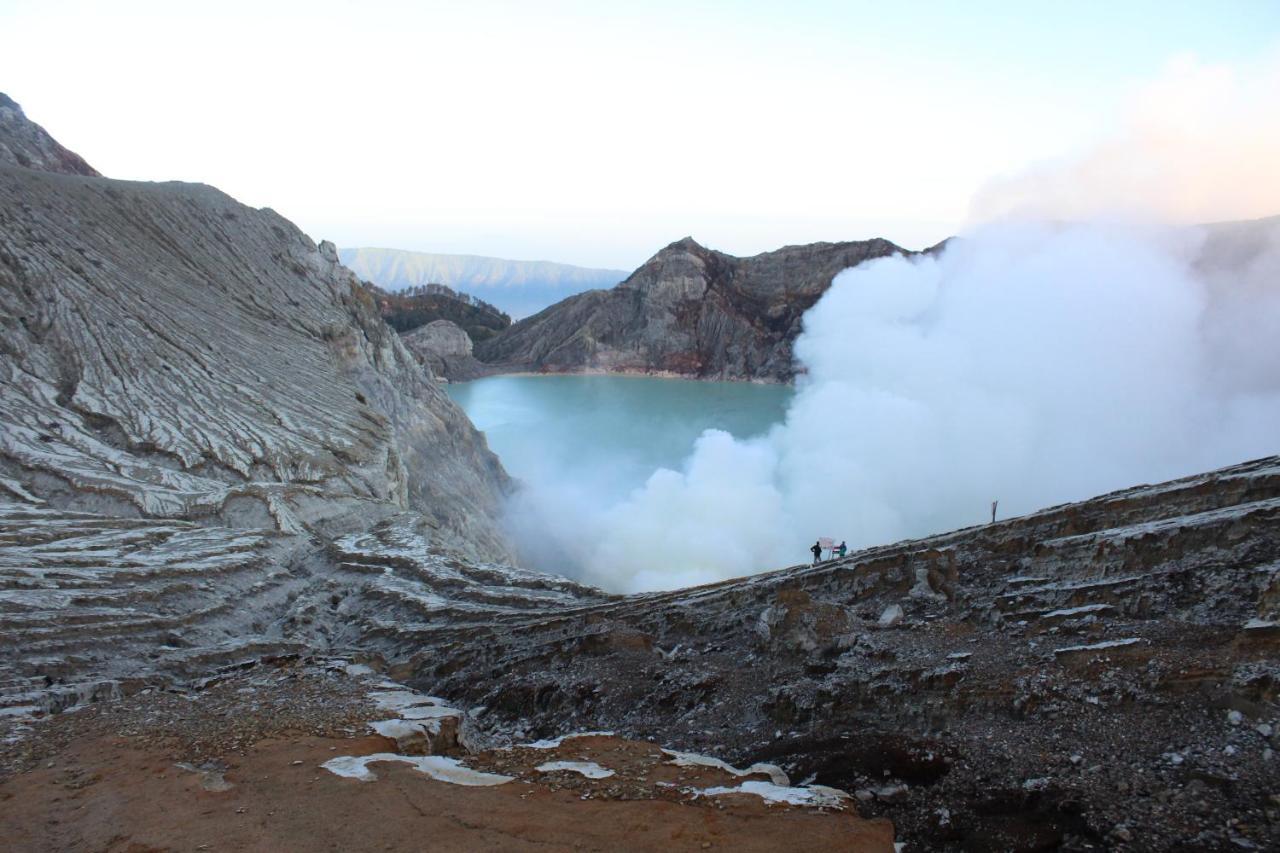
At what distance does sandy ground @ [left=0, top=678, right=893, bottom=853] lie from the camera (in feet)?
19.0

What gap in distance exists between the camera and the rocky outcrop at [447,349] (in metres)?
96.1

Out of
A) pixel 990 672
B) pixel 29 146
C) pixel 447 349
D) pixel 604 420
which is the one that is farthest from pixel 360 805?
pixel 447 349

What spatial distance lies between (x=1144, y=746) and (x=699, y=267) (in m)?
103

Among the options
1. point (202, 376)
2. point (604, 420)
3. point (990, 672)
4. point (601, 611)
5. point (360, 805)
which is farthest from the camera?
point (604, 420)

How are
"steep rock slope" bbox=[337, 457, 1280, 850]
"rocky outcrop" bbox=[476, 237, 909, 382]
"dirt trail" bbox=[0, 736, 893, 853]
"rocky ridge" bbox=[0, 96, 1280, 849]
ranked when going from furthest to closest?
1. "rocky outcrop" bbox=[476, 237, 909, 382]
2. "rocky ridge" bbox=[0, 96, 1280, 849]
3. "steep rock slope" bbox=[337, 457, 1280, 850]
4. "dirt trail" bbox=[0, 736, 893, 853]

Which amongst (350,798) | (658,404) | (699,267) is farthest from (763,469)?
(699,267)

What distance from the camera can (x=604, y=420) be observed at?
7081 cm

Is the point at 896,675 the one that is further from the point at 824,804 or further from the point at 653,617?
the point at 653,617

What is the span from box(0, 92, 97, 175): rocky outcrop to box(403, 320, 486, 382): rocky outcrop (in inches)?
1955

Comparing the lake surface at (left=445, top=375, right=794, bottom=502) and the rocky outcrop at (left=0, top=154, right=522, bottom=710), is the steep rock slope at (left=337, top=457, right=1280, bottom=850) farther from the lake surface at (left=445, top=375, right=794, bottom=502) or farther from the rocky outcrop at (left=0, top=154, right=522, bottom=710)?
the lake surface at (left=445, top=375, right=794, bottom=502)

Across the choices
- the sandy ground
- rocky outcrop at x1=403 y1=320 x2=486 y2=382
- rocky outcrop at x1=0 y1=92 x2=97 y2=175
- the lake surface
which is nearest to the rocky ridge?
the sandy ground

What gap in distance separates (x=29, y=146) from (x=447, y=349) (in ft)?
193

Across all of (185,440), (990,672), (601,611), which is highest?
(185,440)

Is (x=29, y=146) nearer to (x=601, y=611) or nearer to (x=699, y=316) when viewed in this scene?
(x=601, y=611)
